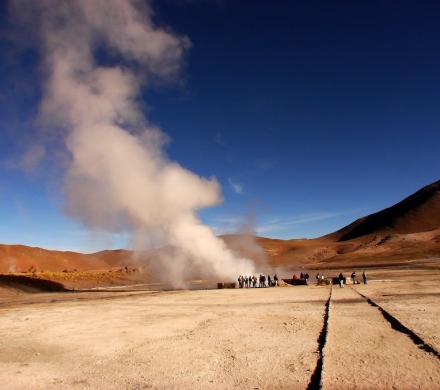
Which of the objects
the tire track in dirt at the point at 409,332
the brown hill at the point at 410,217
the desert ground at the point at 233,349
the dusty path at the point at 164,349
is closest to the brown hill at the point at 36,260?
the dusty path at the point at 164,349

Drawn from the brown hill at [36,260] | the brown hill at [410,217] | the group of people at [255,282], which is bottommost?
the group of people at [255,282]

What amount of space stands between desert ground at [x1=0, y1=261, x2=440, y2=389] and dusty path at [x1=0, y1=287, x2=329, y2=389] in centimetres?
3

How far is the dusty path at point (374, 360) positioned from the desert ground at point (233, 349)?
23 millimetres

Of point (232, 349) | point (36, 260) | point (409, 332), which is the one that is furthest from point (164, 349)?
point (36, 260)

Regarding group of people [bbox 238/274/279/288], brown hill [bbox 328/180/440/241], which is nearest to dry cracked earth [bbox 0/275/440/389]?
group of people [bbox 238/274/279/288]

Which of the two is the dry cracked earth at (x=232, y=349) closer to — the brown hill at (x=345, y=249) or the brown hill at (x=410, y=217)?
the brown hill at (x=345, y=249)

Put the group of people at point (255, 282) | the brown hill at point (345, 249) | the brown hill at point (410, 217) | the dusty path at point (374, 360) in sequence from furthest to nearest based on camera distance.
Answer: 1. the brown hill at point (410, 217)
2. the brown hill at point (345, 249)
3. the group of people at point (255, 282)
4. the dusty path at point (374, 360)

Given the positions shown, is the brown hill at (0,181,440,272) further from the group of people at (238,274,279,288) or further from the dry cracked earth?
the dry cracked earth

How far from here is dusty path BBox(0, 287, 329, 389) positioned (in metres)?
10.2

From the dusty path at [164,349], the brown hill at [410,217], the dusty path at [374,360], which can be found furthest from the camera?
the brown hill at [410,217]

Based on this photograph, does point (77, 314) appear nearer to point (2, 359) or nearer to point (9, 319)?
point (9, 319)

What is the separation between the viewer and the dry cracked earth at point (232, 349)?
9906 millimetres

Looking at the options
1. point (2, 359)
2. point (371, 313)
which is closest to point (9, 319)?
point (2, 359)

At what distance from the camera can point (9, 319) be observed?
2216 cm
